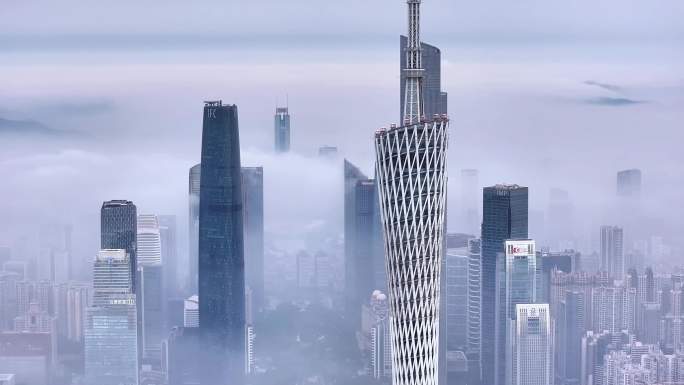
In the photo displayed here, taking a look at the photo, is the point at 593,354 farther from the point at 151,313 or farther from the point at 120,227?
the point at 120,227

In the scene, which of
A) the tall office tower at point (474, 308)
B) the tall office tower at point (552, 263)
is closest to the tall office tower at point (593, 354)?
the tall office tower at point (552, 263)

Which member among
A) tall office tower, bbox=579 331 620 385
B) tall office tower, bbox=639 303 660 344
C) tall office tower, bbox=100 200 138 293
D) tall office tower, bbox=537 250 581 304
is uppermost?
tall office tower, bbox=100 200 138 293

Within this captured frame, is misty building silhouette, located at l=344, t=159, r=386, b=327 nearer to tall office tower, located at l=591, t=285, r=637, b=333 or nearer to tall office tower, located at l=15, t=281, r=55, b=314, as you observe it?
tall office tower, located at l=591, t=285, r=637, b=333

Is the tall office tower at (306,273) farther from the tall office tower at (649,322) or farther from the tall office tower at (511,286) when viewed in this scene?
the tall office tower at (649,322)

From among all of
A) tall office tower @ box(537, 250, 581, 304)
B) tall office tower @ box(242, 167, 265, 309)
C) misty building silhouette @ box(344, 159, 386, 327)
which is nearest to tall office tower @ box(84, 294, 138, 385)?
tall office tower @ box(242, 167, 265, 309)

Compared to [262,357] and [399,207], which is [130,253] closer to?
[262,357]

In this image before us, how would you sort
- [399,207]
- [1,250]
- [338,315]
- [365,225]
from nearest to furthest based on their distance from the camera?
[399,207]
[1,250]
[365,225]
[338,315]

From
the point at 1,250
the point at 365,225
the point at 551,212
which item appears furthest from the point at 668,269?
the point at 1,250
